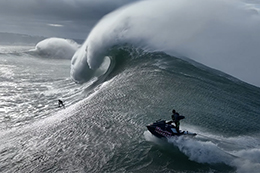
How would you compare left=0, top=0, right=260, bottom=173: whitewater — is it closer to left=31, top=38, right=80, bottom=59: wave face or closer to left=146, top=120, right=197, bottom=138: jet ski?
left=146, top=120, right=197, bottom=138: jet ski

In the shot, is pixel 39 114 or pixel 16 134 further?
pixel 39 114

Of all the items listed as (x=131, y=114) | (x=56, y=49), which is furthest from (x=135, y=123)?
(x=56, y=49)

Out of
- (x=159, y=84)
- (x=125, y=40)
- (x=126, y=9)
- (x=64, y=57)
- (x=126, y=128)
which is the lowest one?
(x=64, y=57)

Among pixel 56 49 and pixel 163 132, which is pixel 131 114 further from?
pixel 56 49

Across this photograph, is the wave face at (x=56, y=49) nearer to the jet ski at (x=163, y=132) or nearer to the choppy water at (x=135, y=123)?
the choppy water at (x=135, y=123)

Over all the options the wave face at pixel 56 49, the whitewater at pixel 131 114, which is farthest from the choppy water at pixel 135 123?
the wave face at pixel 56 49

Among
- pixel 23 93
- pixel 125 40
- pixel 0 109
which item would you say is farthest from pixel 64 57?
pixel 0 109

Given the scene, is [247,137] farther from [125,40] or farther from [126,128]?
[125,40]
